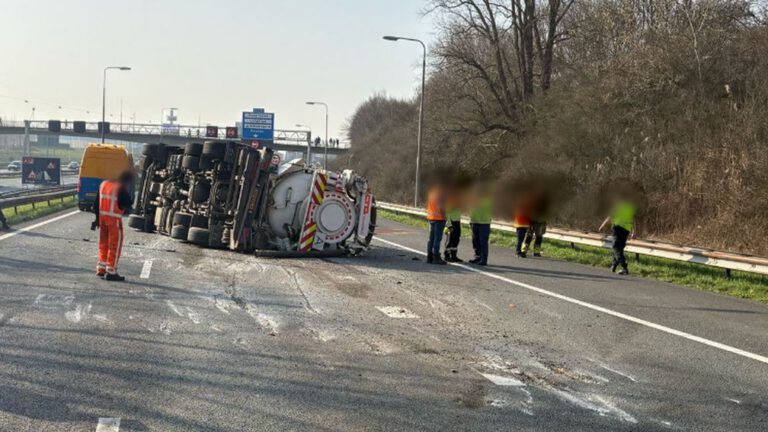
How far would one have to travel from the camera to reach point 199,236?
45.4 feet

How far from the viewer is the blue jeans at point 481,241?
13516mm

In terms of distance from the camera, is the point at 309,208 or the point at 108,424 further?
the point at 309,208

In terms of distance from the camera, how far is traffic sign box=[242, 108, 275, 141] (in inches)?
1952

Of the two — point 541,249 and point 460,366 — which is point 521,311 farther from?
point 541,249

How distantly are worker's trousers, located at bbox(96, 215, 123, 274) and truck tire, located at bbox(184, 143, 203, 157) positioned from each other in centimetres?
434

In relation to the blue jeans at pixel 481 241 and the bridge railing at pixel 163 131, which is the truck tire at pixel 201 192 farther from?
the bridge railing at pixel 163 131

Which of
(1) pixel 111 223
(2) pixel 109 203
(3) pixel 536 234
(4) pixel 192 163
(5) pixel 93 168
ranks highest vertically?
(4) pixel 192 163

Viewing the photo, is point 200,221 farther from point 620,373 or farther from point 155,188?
point 620,373

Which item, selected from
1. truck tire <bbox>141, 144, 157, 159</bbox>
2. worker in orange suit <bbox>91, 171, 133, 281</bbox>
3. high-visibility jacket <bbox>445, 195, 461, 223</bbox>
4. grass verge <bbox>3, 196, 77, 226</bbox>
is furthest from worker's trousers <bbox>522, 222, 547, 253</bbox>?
grass verge <bbox>3, 196, 77, 226</bbox>

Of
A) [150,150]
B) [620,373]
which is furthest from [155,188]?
[620,373]

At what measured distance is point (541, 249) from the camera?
55.0 ft

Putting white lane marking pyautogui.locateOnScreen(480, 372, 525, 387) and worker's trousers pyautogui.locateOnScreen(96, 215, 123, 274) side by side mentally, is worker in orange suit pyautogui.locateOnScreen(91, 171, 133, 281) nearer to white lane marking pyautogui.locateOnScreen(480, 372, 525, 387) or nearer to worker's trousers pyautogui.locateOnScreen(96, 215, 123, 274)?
worker's trousers pyautogui.locateOnScreen(96, 215, 123, 274)

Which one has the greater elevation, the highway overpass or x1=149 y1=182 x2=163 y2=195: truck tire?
the highway overpass

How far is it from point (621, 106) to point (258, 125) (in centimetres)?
3114
